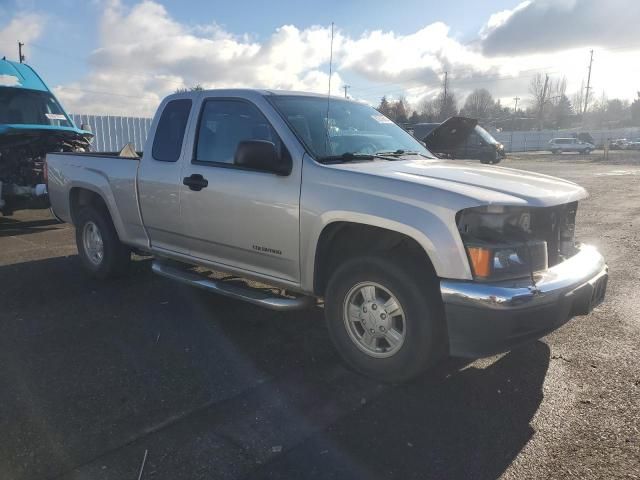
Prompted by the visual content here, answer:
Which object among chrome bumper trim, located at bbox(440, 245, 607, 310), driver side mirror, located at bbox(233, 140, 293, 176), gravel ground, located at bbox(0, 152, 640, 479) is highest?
driver side mirror, located at bbox(233, 140, 293, 176)

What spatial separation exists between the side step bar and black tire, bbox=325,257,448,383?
380 mm

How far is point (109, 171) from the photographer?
18.0 ft

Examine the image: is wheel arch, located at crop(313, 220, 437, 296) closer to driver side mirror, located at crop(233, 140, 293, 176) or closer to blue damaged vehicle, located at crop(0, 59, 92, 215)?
driver side mirror, located at crop(233, 140, 293, 176)

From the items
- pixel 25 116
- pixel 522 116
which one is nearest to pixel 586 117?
pixel 522 116

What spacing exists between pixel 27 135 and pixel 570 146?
1983 inches

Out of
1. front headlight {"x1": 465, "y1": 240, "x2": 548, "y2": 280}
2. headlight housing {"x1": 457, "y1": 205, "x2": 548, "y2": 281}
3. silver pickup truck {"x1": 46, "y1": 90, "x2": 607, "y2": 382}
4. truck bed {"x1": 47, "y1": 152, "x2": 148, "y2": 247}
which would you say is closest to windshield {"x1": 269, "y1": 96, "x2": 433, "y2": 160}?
silver pickup truck {"x1": 46, "y1": 90, "x2": 607, "y2": 382}

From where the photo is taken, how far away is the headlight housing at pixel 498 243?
3006mm

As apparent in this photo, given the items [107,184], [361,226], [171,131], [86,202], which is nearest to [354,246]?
[361,226]

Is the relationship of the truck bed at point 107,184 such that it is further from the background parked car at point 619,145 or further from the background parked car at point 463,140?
the background parked car at point 619,145

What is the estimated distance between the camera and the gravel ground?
2674mm

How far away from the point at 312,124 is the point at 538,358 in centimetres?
248

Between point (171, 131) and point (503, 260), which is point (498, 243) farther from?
point (171, 131)

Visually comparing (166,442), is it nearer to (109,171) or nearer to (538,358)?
(538,358)

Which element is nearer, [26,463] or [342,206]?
[26,463]
